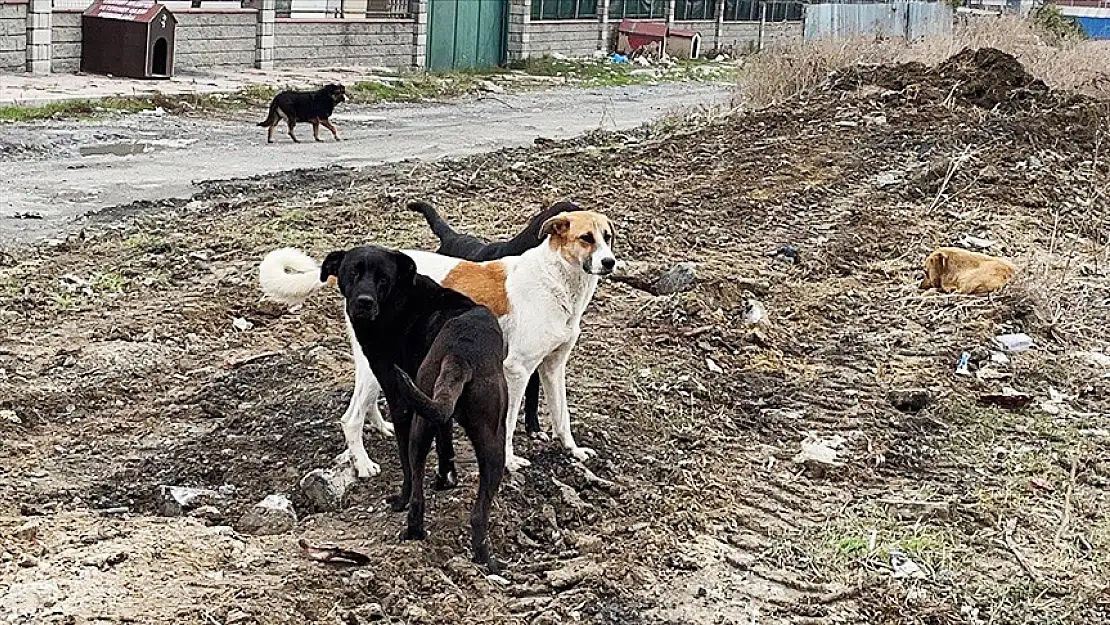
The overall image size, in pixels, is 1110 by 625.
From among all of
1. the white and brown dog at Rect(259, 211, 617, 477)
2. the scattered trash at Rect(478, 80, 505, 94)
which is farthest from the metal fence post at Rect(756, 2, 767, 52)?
the white and brown dog at Rect(259, 211, 617, 477)

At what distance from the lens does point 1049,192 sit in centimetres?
1373

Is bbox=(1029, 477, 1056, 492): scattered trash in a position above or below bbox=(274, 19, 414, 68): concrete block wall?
below

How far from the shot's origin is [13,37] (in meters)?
22.7

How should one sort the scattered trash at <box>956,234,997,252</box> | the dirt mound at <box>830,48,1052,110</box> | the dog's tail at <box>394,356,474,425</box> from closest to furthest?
the dog's tail at <box>394,356,474,425</box>
the scattered trash at <box>956,234,997,252</box>
the dirt mound at <box>830,48,1052,110</box>

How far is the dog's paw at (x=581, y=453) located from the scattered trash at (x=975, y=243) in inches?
245

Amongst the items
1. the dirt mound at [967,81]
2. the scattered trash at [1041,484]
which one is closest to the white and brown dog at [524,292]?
the scattered trash at [1041,484]

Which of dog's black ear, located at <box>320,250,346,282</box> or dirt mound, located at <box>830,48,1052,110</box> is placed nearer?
dog's black ear, located at <box>320,250,346,282</box>

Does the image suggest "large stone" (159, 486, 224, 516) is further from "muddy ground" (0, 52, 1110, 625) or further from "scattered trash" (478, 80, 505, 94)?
"scattered trash" (478, 80, 505, 94)

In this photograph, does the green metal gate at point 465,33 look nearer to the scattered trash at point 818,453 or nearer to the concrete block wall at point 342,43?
the concrete block wall at point 342,43

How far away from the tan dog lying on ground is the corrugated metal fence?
20.4m

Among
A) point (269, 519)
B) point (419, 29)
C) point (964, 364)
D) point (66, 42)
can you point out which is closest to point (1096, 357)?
point (964, 364)

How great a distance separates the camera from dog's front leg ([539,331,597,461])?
20.3 ft

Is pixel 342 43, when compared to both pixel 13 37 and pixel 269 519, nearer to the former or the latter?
pixel 13 37

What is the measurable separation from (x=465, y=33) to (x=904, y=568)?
92.2 ft
